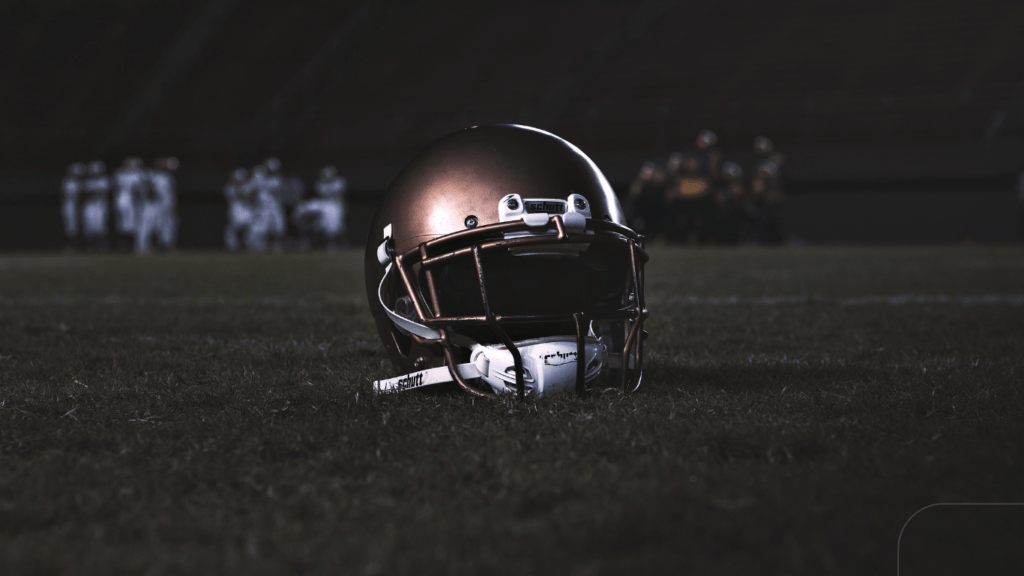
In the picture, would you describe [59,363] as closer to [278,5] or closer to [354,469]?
[354,469]

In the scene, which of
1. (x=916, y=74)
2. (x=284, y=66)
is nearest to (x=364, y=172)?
(x=284, y=66)

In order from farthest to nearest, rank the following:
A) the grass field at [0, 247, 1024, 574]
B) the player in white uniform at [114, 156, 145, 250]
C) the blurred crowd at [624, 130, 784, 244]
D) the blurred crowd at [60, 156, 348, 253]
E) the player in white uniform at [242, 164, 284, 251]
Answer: the player in white uniform at [242, 164, 284, 251]
the blurred crowd at [60, 156, 348, 253]
the player in white uniform at [114, 156, 145, 250]
the blurred crowd at [624, 130, 784, 244]
the grass field at [0, 247, 1024, 574]

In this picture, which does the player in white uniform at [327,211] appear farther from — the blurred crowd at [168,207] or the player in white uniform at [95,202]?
the player in white uniform at [95,202]

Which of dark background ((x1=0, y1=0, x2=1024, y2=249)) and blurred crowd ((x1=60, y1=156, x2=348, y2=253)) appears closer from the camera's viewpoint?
blurred crowd ((x1=60, y1=156, x2=348, y2=253))

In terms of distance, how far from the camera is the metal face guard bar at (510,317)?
1.51 meters

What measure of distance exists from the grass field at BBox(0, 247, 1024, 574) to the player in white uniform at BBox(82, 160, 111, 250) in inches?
442

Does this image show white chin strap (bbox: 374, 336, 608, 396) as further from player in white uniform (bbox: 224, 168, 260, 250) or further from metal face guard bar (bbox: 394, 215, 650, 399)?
player in white uniform (bbox: 224, 168, 260, 250)

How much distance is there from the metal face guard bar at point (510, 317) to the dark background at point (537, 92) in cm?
1194

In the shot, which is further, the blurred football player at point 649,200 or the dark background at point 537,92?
the dark background at point 537,92

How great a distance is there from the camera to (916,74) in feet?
44.3

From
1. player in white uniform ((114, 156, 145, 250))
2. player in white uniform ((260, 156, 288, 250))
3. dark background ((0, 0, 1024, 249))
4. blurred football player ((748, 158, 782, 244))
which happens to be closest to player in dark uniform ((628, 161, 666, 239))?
dark background ((0, 0, 1024, 249))

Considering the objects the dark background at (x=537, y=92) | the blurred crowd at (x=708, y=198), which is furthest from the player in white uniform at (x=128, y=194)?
the blurred crowd at (x=708, y=198)

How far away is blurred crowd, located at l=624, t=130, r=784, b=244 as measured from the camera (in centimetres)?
1209

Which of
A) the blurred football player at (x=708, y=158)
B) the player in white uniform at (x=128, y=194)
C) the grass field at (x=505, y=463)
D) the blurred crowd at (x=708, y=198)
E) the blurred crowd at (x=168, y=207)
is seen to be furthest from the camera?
the blurred crowd at (x=168, y=207)
